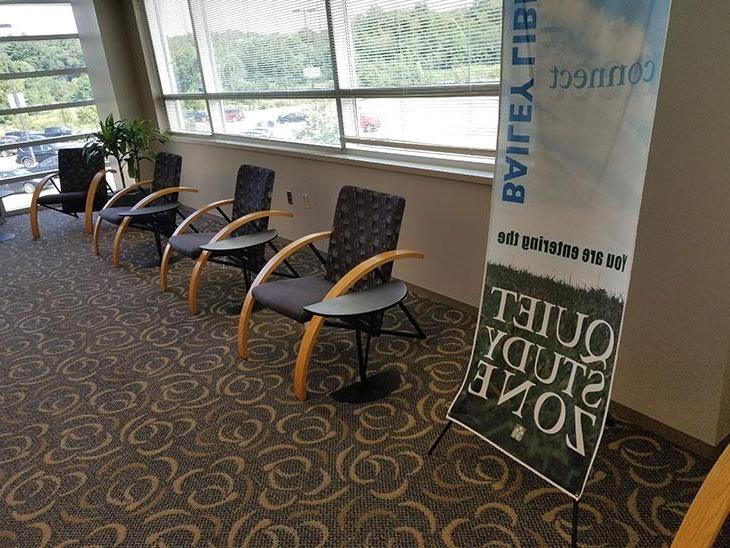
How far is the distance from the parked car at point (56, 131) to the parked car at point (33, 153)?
0.08m

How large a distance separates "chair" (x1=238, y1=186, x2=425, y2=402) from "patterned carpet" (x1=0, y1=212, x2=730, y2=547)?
13cm

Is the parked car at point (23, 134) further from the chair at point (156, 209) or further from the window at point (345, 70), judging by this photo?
the chair at point (156, 209)

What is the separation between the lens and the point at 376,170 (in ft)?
11.7

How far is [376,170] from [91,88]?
519 centimetres

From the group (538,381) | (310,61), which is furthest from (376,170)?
(538,381)

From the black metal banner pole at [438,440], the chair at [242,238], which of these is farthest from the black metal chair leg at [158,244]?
the black metal banner pole at [438,440]

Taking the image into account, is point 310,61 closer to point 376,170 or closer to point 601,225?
point 376,170

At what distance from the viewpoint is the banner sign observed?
4.94 feet

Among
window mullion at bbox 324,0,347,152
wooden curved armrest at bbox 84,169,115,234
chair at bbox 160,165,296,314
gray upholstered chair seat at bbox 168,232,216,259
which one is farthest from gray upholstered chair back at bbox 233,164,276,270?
wooden curved armrest at bbox 84,169,115,234

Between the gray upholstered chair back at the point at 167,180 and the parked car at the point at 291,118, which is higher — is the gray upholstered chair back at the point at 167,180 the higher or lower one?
the lower one

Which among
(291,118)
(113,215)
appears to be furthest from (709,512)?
(113,215)

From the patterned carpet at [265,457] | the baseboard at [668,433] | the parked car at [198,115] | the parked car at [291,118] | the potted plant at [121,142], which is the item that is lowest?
the patterned carpet at [265,457]

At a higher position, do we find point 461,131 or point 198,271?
point 461,131

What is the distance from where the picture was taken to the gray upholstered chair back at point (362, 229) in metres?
2.76
